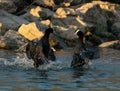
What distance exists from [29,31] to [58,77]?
1859cm

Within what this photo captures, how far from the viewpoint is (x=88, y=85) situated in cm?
1842

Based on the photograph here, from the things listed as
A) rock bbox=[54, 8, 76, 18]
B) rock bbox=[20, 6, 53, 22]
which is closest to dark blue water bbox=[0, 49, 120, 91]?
rock bbox=[20, 6, 53, 22]

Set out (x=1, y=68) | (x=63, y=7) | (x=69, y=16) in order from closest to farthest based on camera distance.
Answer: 1. (x=1, y=68)
2. (x=69, y=16)
3. (x=63, y=7)

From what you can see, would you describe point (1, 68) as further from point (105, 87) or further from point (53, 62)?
point (105, 87)

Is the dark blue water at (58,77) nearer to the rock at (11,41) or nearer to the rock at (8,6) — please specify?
the rock at (11,41)

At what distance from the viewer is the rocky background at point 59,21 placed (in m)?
38.9

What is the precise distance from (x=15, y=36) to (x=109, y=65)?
12.9m

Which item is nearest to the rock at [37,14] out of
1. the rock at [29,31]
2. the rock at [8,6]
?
the rock at [8,6]

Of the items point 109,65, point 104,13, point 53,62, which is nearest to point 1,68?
Answer: point 53,62

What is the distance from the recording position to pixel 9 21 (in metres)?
40.7

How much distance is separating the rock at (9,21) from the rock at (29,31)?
1.23 metres

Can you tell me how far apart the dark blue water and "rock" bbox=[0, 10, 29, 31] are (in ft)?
46.5

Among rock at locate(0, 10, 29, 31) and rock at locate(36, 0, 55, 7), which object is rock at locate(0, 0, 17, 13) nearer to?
rock at locate(0, 10, 29, 31)

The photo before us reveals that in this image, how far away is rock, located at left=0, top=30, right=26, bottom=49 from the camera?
3639 centimetres
